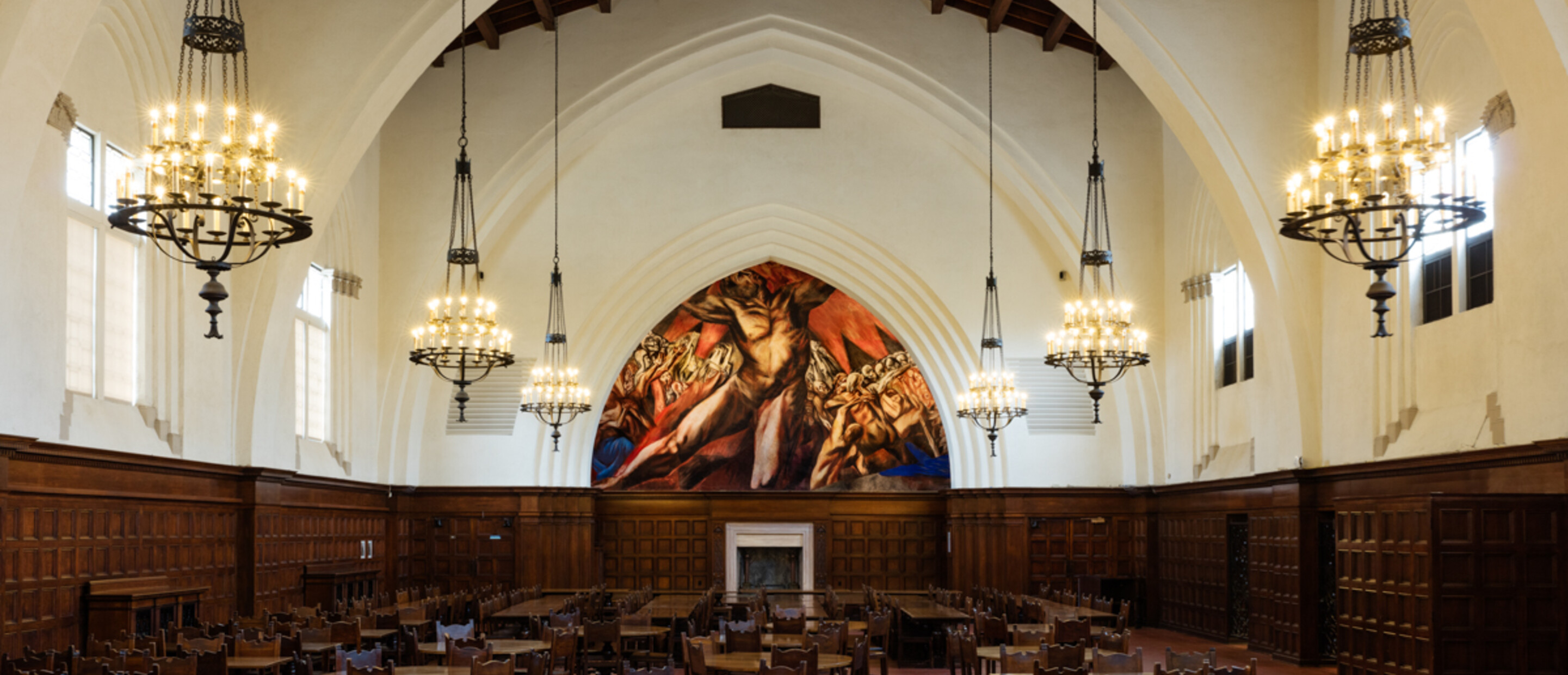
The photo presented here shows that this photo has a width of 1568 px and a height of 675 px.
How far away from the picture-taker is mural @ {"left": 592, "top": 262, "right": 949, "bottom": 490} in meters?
28.8

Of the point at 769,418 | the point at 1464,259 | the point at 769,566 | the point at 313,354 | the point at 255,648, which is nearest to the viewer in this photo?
the point at 255,648

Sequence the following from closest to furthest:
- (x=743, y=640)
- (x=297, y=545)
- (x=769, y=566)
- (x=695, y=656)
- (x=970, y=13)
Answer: (x=695, y=656) → (x=743, y=640) → (x=297, y=545) → (x=970, y=13) → (x=769, y=566)

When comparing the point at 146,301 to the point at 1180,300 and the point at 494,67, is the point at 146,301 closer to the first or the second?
the point at 494,67

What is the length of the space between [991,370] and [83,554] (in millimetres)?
16311

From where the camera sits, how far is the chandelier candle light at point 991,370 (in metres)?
21.9

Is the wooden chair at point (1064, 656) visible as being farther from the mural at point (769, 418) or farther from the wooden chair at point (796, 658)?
the mural at point (769, 418)

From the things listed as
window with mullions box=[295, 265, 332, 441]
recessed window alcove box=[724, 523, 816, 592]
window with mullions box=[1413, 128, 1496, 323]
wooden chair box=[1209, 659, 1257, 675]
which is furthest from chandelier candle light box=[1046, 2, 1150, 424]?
recessed window alcove box=[724, 523, 816, 592]

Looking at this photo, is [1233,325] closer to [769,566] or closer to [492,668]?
[769,566]

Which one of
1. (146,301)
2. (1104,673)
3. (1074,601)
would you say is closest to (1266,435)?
(1074,601)

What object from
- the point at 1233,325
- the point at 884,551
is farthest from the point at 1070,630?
the point at 884,551

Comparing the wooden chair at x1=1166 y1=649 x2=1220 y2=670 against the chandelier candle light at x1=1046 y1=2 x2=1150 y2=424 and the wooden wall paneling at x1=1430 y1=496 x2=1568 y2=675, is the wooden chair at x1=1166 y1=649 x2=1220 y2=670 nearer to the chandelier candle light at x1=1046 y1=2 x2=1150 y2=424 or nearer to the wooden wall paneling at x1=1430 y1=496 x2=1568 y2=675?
the wooden wall paneling at x1=1430 y1=496 x2=1568 y2=675

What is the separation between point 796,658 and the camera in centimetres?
999

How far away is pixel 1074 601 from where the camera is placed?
1827 centimetres

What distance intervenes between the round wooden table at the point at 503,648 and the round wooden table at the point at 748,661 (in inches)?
61.7
